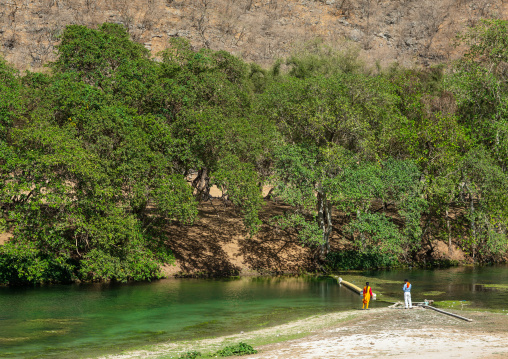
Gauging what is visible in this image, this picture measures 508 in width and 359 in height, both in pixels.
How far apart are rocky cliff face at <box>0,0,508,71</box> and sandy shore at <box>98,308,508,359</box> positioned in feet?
335

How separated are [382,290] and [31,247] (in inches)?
882

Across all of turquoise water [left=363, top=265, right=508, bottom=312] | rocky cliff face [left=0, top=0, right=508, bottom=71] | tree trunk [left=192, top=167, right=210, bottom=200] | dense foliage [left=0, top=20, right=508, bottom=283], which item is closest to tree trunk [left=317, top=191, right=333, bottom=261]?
dense foliage [left=0, top=20, right=508, bottom=283]

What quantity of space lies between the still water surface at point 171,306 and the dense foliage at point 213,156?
9.10ft

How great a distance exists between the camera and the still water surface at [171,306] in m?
21.6

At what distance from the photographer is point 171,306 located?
29.0 m

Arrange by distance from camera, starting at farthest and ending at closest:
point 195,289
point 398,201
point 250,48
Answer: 1. point 250,48
2. point 398,201
3. point 195,289

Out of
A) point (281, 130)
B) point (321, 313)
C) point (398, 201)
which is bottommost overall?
point (321, 313)

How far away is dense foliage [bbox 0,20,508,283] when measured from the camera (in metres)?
33.3

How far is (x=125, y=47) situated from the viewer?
46.1 m

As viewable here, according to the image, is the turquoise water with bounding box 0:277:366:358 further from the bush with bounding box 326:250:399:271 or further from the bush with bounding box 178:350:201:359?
the bush with bounding box 326:250:399:271

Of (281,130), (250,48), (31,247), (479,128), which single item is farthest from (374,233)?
(250,48)

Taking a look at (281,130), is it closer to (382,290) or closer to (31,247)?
(382,290)

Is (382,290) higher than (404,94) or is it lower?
lower

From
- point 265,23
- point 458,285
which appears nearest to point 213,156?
point 458,285
